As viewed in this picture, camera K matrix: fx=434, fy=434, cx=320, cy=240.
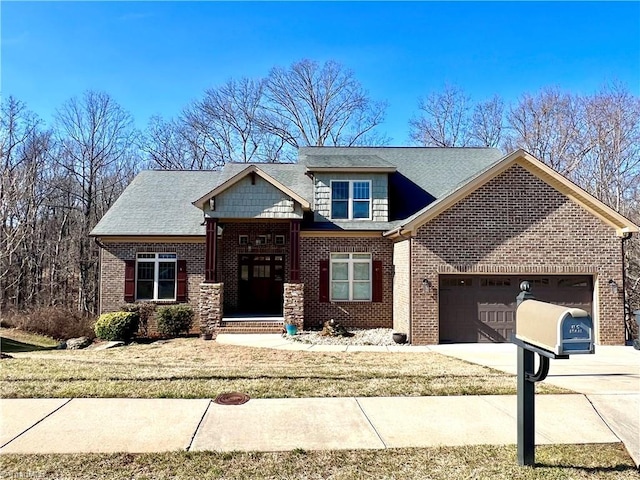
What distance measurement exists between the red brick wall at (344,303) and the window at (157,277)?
510cm

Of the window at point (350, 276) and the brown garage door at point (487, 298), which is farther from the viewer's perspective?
the window at point (350, 276)

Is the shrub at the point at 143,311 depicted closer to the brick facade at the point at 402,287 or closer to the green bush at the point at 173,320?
the green bush at the point at 173,320

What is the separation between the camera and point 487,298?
43.3 feet

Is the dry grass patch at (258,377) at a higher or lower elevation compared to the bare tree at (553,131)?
lower

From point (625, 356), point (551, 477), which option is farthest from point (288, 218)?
point (551, 477)

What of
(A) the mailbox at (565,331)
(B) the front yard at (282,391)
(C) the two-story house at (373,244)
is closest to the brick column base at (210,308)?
(C) the two-story house at (373,244)

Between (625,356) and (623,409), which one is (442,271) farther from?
(623,409)

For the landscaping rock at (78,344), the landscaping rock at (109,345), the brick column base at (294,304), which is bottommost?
the landscaping rock at (78,344)

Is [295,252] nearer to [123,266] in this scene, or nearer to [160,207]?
[160,207]

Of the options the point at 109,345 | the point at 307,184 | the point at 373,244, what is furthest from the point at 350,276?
the point at 109,345

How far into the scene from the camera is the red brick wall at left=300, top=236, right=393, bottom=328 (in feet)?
50.9

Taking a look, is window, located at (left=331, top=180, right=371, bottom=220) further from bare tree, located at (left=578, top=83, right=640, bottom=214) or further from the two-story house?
bare tree, located at (left=578, top=83, right=640, bottom=214)

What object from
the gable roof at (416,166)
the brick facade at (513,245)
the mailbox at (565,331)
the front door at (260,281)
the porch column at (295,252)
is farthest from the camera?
the front door at (260,281)

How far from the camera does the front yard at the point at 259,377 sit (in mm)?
6652
